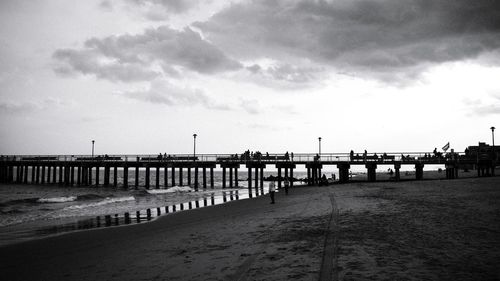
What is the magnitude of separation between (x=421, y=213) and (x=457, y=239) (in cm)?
428

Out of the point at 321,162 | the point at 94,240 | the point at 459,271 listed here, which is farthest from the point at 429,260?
the point at 321,162

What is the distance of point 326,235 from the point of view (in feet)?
29.7

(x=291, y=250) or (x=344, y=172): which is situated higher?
(x=344, y=172)

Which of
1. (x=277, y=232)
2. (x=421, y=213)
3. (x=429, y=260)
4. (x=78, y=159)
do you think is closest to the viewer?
(x=429, y=260)

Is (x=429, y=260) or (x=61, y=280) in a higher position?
(x=429, y=260)

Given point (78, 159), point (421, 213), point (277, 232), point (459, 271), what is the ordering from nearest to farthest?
point (459, 271)
point (277, 232)
point (421, 213)
point (78, 159)

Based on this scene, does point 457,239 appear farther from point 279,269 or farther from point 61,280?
point 61,280

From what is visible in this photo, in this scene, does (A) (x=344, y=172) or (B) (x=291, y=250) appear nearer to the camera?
(B) (x=291, y=250)

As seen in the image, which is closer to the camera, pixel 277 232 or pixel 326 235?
pixel 326 235

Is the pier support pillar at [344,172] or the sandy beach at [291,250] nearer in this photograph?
the sandy beach at [291,250]

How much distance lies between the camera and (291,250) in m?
7.75

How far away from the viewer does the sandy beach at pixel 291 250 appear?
6047mm

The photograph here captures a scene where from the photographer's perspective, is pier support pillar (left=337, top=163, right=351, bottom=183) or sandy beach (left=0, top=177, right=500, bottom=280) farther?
pier support pillar (left=337, top=163, right=351, bottom=183)

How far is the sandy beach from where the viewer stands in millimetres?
6047
